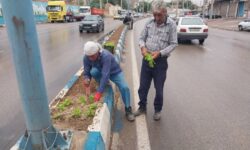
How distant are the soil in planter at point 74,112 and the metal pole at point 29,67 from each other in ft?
2.88

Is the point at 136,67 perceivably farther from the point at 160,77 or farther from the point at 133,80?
the point at 160,77

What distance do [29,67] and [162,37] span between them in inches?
93.6

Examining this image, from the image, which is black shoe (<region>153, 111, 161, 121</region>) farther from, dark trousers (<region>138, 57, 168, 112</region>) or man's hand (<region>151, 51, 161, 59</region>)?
man's hand (<region>151, 51, 161, 59</region>)

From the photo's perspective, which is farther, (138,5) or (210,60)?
(138,5)

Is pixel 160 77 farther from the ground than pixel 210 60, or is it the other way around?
pixel 160 77

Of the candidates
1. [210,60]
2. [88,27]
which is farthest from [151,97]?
[88,27]

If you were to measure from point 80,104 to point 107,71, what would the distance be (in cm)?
72

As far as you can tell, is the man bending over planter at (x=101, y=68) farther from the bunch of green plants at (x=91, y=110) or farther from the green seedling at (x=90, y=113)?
the green seedling at (x=90, y=113)

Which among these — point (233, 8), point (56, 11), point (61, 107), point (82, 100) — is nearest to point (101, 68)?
point (82, 100)

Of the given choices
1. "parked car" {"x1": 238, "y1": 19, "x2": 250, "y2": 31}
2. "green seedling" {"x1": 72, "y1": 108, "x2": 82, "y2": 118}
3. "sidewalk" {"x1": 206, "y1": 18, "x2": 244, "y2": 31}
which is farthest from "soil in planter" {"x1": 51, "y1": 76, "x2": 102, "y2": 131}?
"sidewalk" {"x1": 206, "y1": 18, "x2": 244, "y2": 31}

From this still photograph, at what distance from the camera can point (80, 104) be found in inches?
165

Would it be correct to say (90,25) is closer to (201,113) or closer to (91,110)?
(201,113)

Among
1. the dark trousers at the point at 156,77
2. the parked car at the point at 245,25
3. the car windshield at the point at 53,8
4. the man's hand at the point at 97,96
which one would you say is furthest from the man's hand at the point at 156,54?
the car windshield at the point at 53,8

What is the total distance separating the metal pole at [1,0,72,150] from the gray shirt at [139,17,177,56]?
2.17m
